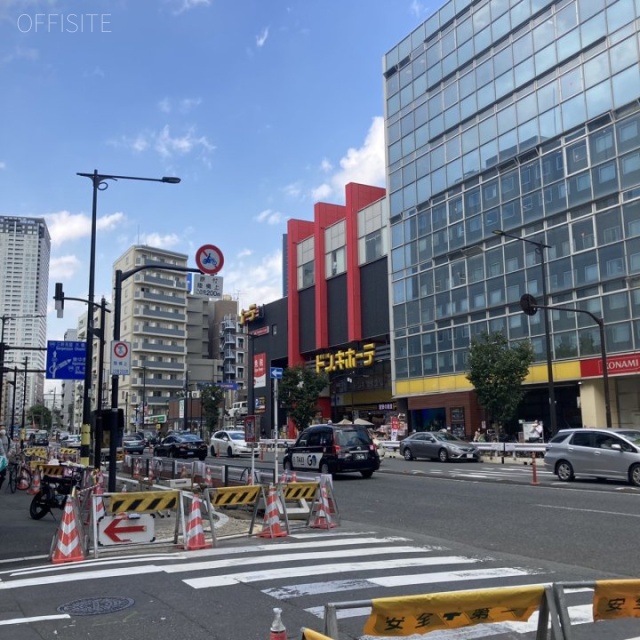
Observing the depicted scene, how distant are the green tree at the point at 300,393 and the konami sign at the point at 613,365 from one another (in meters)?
25.4

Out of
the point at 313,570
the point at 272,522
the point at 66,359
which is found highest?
the point at 66,359

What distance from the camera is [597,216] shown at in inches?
1464

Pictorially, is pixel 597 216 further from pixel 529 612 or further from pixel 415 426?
pixel 529 612

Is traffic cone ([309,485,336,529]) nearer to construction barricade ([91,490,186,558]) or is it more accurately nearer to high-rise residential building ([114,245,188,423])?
construction barricade ([91,490,186,558])

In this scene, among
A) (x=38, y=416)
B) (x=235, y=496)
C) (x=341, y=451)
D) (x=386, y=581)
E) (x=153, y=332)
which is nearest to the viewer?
(x=386, y=581)

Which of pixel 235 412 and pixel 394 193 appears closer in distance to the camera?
pixel 394 193

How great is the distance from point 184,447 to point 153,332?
7119 cm

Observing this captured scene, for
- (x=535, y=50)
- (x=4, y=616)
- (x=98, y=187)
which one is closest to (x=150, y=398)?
(x=535, y=50)

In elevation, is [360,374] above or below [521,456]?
above

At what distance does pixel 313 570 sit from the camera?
8422mm

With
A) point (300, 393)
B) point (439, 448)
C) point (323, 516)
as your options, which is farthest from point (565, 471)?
point (300, 393)

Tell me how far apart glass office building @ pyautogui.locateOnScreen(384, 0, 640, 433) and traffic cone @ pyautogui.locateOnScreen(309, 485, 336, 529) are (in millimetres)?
27219

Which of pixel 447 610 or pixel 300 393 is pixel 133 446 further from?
pixel 447 610

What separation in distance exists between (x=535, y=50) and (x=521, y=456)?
25.5 meters
